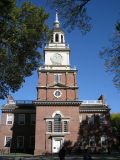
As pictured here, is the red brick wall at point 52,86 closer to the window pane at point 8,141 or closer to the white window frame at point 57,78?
the white window frame at point 57,78

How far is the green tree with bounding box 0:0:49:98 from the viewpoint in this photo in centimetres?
2113

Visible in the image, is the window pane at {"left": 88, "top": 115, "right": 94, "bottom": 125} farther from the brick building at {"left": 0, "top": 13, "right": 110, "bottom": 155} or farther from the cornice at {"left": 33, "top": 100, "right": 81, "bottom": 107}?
the cornice at {"left": 33, "top": 100, "right": 81, "bottom": 107}

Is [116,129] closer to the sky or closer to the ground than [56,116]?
closer to the ground

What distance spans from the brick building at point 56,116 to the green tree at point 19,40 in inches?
873

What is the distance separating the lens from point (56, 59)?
5150 cm

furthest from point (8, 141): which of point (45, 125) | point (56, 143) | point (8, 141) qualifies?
point (56, 143)

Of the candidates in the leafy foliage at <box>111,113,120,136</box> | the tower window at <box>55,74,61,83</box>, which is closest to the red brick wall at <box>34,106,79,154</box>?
the tower window at <box>55,74,61,83</box>

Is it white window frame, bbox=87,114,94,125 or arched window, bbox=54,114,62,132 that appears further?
white window frame, bbox=87,114,94,125

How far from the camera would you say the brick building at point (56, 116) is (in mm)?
46250

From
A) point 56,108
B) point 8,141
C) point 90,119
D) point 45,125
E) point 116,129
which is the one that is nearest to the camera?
point 45,125

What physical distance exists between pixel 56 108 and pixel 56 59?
919 centimetres

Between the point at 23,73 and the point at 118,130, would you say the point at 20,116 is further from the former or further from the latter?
the point at 23,73

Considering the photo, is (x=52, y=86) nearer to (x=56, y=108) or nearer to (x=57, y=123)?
(x=56, y=108)

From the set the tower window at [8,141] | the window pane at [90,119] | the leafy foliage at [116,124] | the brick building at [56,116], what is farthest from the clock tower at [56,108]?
the leafy foliage at [116,124]
